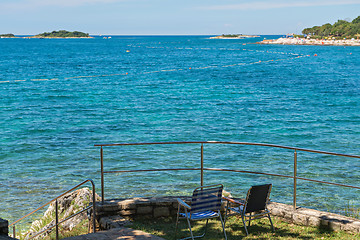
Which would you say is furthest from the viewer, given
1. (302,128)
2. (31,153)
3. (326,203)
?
(302,128)

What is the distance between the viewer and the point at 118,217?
7984 mm

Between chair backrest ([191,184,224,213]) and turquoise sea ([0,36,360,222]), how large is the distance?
7.53m

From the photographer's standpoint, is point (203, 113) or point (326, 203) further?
point (203, 113)

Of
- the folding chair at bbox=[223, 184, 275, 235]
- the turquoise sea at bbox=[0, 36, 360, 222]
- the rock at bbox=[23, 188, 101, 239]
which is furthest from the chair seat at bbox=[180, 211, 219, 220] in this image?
the turquoise sea at bbox=[0, 36, 360, 222]

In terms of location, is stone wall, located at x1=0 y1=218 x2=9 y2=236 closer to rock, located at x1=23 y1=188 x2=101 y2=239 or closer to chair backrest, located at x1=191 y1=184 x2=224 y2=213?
chair backrest, located at x1=191 y1=184 x2=224 y2=213

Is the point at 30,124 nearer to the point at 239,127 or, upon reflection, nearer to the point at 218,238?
the point at 239,127

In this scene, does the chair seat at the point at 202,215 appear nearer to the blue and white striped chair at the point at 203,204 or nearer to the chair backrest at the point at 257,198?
the blue and white striped chair at the point at 203,204

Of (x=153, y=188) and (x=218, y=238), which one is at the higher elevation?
(x=218, y=238)

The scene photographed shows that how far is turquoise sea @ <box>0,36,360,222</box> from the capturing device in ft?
54.6

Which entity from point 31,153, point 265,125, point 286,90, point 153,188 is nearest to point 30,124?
point 31,153

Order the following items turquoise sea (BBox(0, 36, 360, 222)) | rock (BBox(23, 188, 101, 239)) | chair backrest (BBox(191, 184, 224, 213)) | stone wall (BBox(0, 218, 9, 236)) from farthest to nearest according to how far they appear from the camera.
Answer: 1. turquoise sea (BBox(0, 36, 360, 222))
2. rock (BBox(23, 188, 101, 239))
3. chair backrest (BBox(191, 184, 224, 213))
4. stone wall (BBox(0, 218, 9, 236))

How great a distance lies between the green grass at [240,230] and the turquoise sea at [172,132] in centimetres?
637

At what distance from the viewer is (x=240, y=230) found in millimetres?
7590

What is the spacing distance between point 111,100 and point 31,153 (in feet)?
71.1
